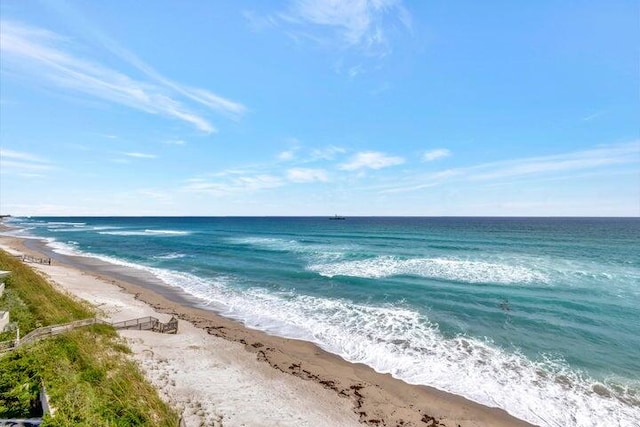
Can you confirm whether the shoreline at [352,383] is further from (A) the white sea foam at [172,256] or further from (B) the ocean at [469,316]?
(A) the white sea foam at [172,256]

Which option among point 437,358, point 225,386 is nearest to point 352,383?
point 437,358

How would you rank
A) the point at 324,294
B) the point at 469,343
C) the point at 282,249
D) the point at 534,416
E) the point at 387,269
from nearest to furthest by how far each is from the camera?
1. the point at 534,416
2. the point at 469,343
3. the point at 324,294
4. the point at 387,269
5. the point at 282,249

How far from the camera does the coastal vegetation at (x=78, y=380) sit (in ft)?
31.4

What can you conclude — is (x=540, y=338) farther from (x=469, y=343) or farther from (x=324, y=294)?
(x=324, y=294)

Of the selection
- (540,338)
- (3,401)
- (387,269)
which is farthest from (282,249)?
(3,401)

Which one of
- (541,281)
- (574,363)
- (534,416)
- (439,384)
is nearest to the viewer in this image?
(534,416)

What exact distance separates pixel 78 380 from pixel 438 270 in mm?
33865

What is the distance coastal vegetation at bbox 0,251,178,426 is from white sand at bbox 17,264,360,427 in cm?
99

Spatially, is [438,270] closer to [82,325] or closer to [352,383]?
[352,383]

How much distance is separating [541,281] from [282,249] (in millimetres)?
Result: 37656

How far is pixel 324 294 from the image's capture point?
2777cm

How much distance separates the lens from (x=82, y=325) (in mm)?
16109

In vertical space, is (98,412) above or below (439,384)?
above

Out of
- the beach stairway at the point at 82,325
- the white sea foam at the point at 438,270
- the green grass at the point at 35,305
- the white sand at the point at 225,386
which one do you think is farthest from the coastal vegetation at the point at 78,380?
the white sea foam at the point at 438,270
